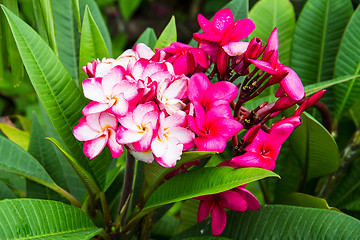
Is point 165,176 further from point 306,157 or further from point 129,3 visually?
point 129,3

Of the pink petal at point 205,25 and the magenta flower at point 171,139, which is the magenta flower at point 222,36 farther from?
the magenta flower at point 171,139

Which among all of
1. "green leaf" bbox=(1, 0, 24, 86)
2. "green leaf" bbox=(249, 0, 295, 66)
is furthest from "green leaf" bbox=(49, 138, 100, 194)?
"green leaf" bbox=(249, 0, 295, 66)

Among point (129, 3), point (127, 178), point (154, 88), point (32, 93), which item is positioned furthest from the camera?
point (129, 3)

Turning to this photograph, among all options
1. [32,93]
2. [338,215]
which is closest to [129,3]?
[32,93]

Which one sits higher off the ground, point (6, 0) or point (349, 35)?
point (6, 0)

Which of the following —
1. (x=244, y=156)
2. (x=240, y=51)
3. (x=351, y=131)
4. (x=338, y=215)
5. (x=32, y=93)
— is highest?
(x=240, y=51)

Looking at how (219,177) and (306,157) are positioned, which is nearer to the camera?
(219,177)

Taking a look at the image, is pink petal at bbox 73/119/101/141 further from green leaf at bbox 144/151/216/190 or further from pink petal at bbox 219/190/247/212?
pink petal at bbox 219/190/247/212
